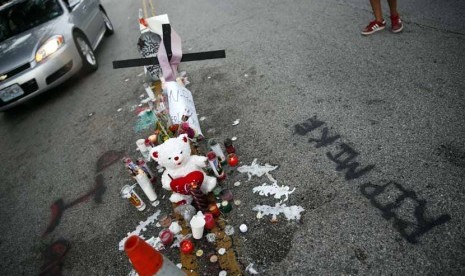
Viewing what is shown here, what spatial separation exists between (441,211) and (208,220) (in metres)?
1.76

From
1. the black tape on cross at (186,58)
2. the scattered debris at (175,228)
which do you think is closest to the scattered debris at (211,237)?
the scattered debris at (175,228)

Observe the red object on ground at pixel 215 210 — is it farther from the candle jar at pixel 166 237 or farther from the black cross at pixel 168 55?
the black cross at pixel 168 55

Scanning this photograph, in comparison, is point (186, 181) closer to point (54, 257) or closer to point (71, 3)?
point (54, 257)

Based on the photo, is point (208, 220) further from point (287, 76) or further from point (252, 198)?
point (287, 76)

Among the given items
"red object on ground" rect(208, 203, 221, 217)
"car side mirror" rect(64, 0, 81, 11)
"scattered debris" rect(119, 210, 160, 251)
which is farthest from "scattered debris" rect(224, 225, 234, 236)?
"car side mirror" rect(64, 0, 81, 11)

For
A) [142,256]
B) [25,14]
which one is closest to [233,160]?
[142,256]

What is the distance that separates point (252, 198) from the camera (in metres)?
3.02

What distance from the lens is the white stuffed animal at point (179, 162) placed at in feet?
9.54

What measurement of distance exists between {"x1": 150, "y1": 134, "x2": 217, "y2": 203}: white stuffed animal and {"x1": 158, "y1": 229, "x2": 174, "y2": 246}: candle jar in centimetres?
30

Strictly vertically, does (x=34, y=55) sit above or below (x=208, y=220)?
above

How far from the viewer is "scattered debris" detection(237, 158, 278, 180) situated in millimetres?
3270

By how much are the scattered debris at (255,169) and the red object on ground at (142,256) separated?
55.7 inches

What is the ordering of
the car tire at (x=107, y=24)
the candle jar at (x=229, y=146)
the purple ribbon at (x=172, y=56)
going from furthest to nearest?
the car tire at (x=107, y=24) → the candle jar at (x=229, y=146) → the purple ribbon at (x=172, y=56)

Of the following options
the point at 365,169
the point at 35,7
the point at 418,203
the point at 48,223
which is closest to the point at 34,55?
the point at 35,7
